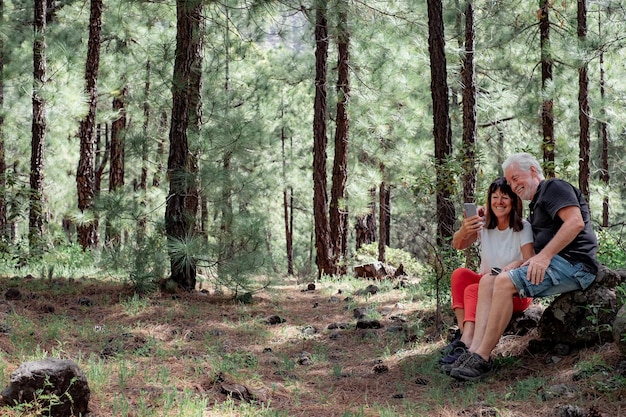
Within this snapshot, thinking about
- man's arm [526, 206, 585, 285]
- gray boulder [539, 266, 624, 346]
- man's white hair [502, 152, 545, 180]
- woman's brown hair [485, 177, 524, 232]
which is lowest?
gray boulder [539, 266, 624, 346]

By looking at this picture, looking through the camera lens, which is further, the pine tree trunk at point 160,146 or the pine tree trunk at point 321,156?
the pine tree trunk at point 321,156

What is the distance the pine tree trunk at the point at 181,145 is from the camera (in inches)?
246

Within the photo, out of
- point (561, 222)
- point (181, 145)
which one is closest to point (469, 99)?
point (181, 145)

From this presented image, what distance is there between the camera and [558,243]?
3.50 meters

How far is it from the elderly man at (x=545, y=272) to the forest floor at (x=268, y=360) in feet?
0.73

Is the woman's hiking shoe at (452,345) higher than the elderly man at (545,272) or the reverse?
the reverse

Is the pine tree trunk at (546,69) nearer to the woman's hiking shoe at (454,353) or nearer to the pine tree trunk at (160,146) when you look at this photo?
the pine tree trunk at (160,146)

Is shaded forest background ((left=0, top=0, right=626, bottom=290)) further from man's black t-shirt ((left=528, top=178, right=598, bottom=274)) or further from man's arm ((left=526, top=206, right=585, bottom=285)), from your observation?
man's arm ((left=526, top=206, right=585, bottom=285))

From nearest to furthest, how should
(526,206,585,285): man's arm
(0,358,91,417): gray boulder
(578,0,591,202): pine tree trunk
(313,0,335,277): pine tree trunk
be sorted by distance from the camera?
(0,358,91,417): gray boulder
(526,206,585,285): man's arm
(313,0,335,277): pine tree trunk
(578,0,591,202): pine tree trunk

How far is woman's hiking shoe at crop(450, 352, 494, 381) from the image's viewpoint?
3605 millimetres

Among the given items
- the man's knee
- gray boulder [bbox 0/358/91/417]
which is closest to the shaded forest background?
the man's knee

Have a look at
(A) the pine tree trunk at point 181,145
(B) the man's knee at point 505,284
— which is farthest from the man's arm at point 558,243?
(A) the pine tree trunk at point 181,145

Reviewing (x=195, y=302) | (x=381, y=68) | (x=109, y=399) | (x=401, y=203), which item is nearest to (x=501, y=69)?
(x=381, y=68)

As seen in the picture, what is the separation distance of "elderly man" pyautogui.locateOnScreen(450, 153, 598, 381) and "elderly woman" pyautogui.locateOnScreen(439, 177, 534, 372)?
0.45 ft
